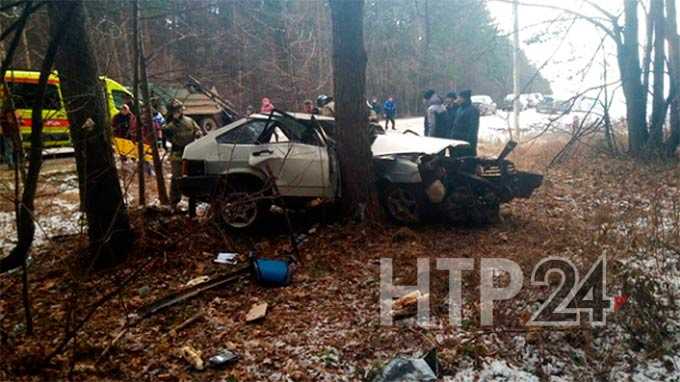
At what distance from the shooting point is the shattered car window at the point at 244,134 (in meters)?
6.54

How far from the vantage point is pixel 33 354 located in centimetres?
346

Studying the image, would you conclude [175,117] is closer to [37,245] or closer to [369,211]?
[37,245]

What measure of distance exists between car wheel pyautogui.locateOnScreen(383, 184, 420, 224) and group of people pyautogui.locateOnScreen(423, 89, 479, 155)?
5.11 ft

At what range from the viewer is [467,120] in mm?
7797

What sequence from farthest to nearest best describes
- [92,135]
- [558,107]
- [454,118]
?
[558,107] → [454,118] → [92,135]

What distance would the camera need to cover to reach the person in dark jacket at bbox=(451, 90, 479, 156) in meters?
7.73

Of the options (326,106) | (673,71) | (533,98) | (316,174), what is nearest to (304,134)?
(316,174)

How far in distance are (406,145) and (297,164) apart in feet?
5.00

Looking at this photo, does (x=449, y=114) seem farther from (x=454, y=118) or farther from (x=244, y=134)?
(x=244, y=134)

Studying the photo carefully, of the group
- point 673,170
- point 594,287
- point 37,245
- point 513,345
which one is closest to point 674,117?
point 673,170

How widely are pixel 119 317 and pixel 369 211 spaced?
312 centimetres

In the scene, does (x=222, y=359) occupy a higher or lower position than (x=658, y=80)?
lower

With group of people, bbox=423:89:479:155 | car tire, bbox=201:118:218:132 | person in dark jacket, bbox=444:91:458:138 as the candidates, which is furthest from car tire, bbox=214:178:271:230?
car tire, bbox=201:118:218:132

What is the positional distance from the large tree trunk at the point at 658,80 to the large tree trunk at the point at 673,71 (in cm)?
20
